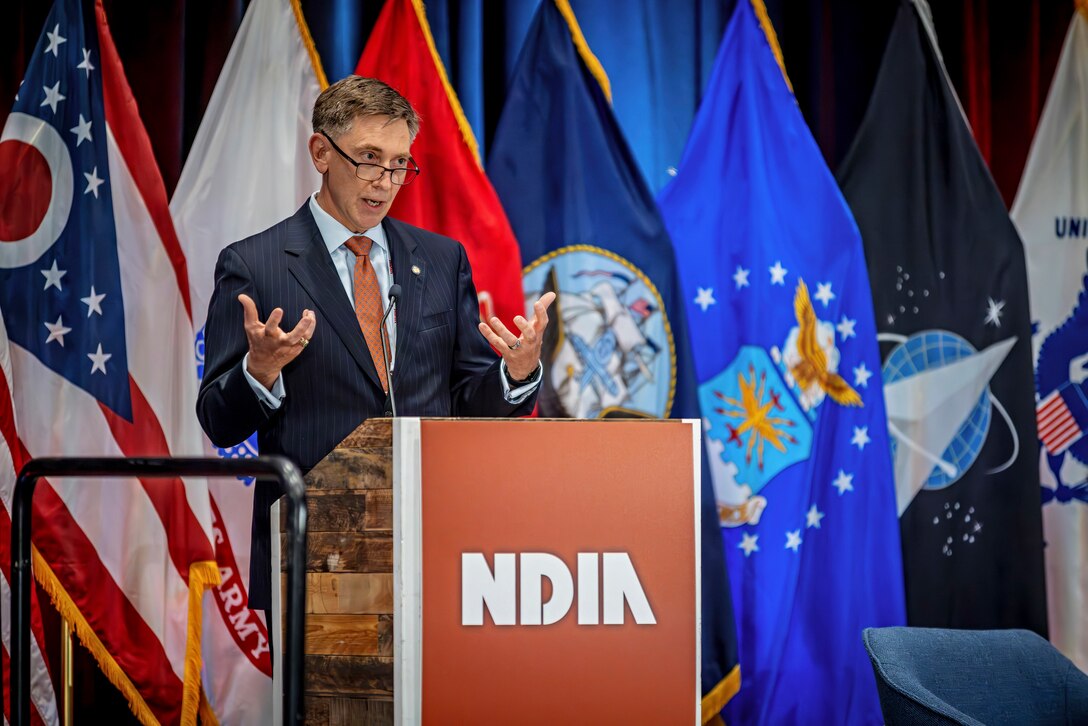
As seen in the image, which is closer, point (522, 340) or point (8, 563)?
point (522, 340)

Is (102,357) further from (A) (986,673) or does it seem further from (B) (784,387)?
(A) (986,673)

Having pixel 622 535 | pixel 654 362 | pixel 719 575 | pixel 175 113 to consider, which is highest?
pixel 175 113

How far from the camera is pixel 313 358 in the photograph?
209 cm

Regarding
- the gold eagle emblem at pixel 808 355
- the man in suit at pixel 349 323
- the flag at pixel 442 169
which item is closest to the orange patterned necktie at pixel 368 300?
the man in suit at pixel 349 323

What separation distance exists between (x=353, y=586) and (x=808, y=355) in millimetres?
2308

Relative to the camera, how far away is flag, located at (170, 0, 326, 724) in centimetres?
314

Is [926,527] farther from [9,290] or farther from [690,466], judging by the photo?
[9,290]

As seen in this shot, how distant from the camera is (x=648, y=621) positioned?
160cm

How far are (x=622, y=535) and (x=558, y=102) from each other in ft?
6.94

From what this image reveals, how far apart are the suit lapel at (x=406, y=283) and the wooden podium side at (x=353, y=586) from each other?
1.76 feet

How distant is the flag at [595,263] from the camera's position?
3.34 meters

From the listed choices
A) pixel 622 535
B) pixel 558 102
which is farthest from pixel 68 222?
pixel 622 535

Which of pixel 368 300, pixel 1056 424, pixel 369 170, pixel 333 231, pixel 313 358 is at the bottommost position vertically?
pixel 1056 424

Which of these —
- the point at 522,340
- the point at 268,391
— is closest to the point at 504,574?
the point at 522,340
